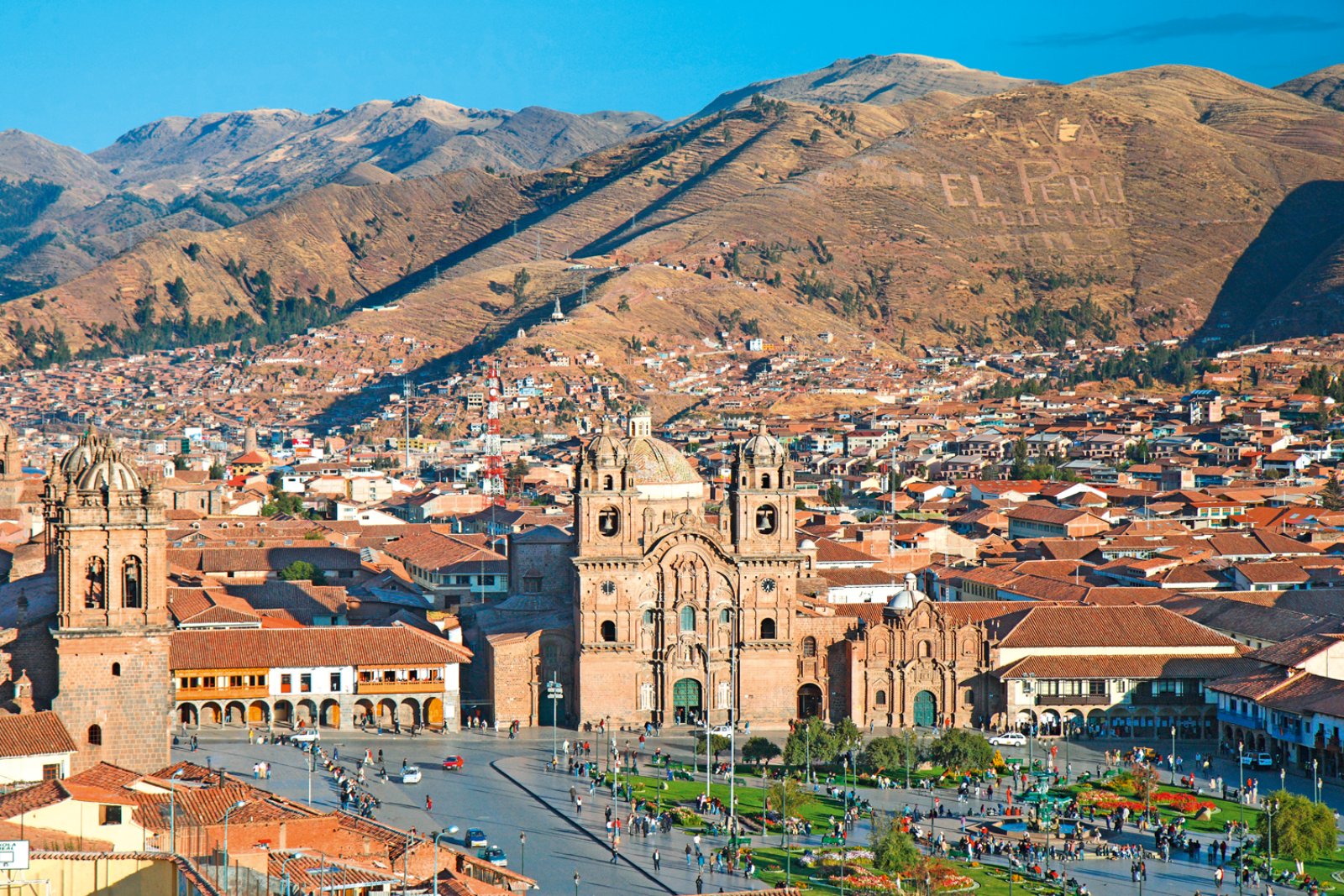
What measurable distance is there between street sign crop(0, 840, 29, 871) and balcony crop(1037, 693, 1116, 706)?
45719mm

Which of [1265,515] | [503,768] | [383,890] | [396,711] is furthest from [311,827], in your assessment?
[1265,515]

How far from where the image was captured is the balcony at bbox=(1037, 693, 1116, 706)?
251 feet

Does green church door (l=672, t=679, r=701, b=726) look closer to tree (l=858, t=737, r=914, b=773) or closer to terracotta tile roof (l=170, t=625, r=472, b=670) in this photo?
terracotta tile roof (l=170, t=625, r=472, b=670)

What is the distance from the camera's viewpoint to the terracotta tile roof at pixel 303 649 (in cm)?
7569

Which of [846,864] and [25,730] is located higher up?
[25,730]

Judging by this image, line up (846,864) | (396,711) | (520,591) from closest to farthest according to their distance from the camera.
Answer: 1. (846,864)
2. (396,711)
3. (520,591)

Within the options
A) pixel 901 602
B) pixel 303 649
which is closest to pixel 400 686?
pixel 303 649

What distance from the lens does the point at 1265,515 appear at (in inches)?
5433

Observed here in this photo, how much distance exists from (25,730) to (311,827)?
15247mm

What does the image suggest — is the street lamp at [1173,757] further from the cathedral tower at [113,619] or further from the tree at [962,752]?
the cathedral tower at [113,619]

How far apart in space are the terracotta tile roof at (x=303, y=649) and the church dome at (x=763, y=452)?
40.9 feet

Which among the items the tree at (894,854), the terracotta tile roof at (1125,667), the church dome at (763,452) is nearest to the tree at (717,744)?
the church dome at (763,452)

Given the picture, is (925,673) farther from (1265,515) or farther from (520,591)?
(1265,515)

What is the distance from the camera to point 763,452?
258 ft
